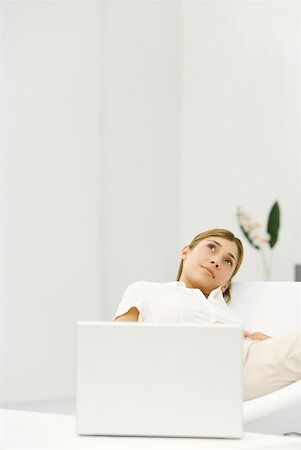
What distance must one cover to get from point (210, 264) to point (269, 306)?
0.80 feet

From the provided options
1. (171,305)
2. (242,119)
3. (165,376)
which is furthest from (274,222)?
(165,376)

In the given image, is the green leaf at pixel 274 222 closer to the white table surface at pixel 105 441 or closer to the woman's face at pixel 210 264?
the woman's face at pixel 210 264

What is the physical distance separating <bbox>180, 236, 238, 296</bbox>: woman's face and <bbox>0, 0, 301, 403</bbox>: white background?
7.29 feet

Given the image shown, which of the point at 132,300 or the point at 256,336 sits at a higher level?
the point at 132,300

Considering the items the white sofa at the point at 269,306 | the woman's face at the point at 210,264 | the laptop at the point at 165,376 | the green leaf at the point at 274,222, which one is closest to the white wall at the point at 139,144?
the green leaf at the point at 274,222

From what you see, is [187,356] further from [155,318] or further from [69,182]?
[69,182]

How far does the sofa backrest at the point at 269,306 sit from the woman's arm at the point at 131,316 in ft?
1.41

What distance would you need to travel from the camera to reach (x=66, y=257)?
15.1 ft

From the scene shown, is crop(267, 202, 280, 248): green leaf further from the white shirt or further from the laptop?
the laptop

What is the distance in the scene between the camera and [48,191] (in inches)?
179

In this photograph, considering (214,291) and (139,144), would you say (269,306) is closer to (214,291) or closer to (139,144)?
(214,291)

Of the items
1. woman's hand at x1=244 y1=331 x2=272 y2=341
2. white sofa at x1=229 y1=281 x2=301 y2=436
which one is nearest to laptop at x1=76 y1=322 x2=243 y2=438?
woman's hand at x1=244 y1=331 x2=272 y2=341

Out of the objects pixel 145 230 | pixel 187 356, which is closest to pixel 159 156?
pixel 145 230

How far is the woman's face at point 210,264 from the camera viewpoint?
2.35 m
